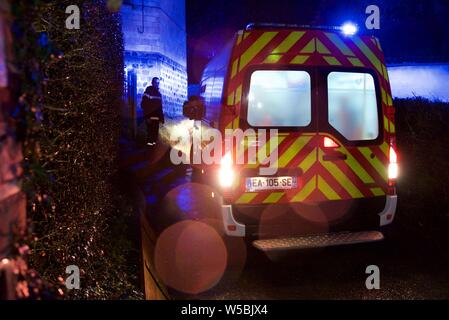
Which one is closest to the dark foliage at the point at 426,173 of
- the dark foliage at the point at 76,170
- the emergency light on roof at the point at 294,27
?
the emergency light on roof at the point at 294,27

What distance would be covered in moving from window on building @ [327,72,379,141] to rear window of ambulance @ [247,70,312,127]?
0.31m

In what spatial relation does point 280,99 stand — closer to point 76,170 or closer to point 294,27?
point 294,27

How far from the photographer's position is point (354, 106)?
4.80 m

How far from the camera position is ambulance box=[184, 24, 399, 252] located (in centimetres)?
451

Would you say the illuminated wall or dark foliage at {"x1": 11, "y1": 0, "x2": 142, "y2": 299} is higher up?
the illuminated wall

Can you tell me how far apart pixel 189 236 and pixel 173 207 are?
4.96 feet

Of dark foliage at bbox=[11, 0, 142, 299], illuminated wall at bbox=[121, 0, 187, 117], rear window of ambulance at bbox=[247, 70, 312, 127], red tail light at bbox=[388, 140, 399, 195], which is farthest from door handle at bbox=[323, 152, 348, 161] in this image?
illuminated wall at bbox=[121, 0, 187, 117]

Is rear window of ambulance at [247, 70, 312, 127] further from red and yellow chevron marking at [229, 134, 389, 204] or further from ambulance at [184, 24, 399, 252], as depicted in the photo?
red and yellow chevron marking at [229, 134, 389, 204]

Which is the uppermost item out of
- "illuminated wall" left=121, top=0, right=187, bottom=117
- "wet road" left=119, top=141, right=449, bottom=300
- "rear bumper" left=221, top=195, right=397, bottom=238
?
"illuminated wall" left=121, top=0, right=187, bottom=117

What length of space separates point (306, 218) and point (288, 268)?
0.60 metres
